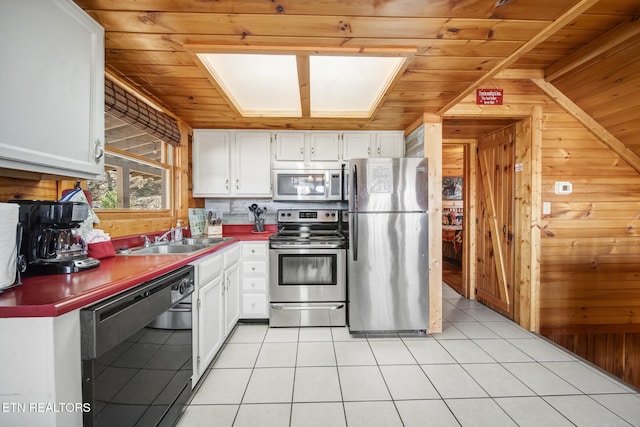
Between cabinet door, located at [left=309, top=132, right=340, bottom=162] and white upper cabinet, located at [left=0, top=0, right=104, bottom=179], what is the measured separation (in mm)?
2007

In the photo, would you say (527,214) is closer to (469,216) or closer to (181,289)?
(469,216)

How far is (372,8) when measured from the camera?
1.30 metres

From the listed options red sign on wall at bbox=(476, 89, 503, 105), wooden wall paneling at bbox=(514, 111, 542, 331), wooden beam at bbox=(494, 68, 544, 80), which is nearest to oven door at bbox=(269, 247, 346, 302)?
wooden wall paneling at bbox=(514, 111, 542, 331)

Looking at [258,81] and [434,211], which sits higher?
[258,81]

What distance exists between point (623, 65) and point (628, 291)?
2216mm

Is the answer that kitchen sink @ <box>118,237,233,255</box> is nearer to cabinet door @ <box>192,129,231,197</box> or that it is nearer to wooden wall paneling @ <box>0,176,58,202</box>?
wooden wall paneling @ <box>0,176,58,202</box>

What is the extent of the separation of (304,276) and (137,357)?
1.68 metres

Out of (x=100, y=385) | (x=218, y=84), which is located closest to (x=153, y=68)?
(x=218, y=84)

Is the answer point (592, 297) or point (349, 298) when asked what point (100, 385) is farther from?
point (592, 297)

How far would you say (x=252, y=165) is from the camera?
3105 mm

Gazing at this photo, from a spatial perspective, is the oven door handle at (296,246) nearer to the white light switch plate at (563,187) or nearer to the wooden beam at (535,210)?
the wooden beam at (535,210)

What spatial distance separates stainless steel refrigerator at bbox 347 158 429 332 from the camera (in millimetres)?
2516

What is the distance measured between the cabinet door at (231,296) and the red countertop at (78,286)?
33.2 inches

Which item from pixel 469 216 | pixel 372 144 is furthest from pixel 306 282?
pixel 469 216
